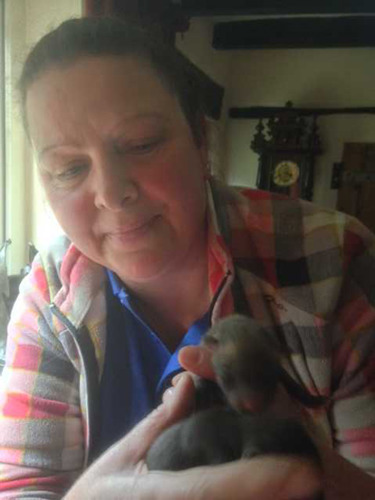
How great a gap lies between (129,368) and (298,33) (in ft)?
3.85

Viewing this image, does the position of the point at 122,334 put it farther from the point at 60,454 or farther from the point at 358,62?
the point at 358,62

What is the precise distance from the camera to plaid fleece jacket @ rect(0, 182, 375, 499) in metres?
0.38

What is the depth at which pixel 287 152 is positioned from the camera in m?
1.09

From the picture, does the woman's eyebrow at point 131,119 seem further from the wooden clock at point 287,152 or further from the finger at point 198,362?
the wooden clock at point 287,152

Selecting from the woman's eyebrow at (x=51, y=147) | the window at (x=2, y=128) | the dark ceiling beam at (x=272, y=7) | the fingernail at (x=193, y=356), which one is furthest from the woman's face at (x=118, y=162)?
the dark ceiling beam at (x=272, y=7)

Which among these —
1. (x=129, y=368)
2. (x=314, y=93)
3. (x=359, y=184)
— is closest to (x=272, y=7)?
(x=314, y=93)

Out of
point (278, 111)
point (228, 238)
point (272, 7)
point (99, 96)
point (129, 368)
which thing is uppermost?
point (272, 7)

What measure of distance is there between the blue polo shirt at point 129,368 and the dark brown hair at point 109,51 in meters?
0.17

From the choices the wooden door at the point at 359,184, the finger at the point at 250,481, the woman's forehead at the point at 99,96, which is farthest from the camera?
the wooden door at the point at 359,184

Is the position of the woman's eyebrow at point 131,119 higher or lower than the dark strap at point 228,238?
higher

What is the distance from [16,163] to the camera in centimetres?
82

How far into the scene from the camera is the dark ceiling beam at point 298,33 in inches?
42.4

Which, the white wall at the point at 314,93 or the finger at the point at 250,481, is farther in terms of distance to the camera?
the white wall at the point at 314,93

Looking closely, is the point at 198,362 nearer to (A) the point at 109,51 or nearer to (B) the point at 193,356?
(B) the point at 193,356
